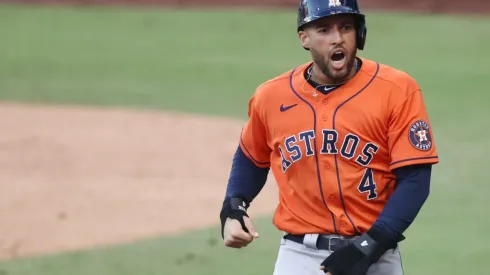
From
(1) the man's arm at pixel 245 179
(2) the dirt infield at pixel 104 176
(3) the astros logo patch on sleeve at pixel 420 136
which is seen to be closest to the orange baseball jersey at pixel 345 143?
(3) the astros logo patch on sleeve at pixel 420 136

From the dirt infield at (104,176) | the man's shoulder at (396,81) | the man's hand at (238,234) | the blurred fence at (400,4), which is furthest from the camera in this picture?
the blurred fence at (400,4)

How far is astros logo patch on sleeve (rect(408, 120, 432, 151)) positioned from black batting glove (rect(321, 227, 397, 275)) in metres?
0.37

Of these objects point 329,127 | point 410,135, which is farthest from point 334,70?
point 410,135

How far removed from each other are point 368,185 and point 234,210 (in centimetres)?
59

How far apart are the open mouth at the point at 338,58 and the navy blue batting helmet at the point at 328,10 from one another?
108mm

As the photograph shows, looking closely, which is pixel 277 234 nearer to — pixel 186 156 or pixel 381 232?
pixel 186 156

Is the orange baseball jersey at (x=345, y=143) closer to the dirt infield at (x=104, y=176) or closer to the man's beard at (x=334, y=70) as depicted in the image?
the man's beard at (x=334, y=70)

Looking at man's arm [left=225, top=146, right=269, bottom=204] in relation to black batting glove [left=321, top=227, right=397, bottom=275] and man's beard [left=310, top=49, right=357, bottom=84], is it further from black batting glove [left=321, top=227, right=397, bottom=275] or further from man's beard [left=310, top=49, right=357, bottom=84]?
black batting glove [left=321, top=227, right=397, bottom=275]

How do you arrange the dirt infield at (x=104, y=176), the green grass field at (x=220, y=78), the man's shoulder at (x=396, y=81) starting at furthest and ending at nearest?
the dirt infield at (x=104, y=176), the green grass field at (x=220, y=78), the man's shoulder at (x=396, y=81)

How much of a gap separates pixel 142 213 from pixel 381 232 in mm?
5182

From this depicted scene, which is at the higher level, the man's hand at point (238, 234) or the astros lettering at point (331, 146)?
the astros lettering at point (331, 146)

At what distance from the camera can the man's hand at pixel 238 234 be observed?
4.24 metres

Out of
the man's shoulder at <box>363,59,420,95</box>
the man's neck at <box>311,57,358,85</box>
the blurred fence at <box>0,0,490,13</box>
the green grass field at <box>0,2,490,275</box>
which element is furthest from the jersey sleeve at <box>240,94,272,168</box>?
the blurred fence at <box>0,0,490,13</box>

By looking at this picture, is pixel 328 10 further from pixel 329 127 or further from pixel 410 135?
pixel 410 135
